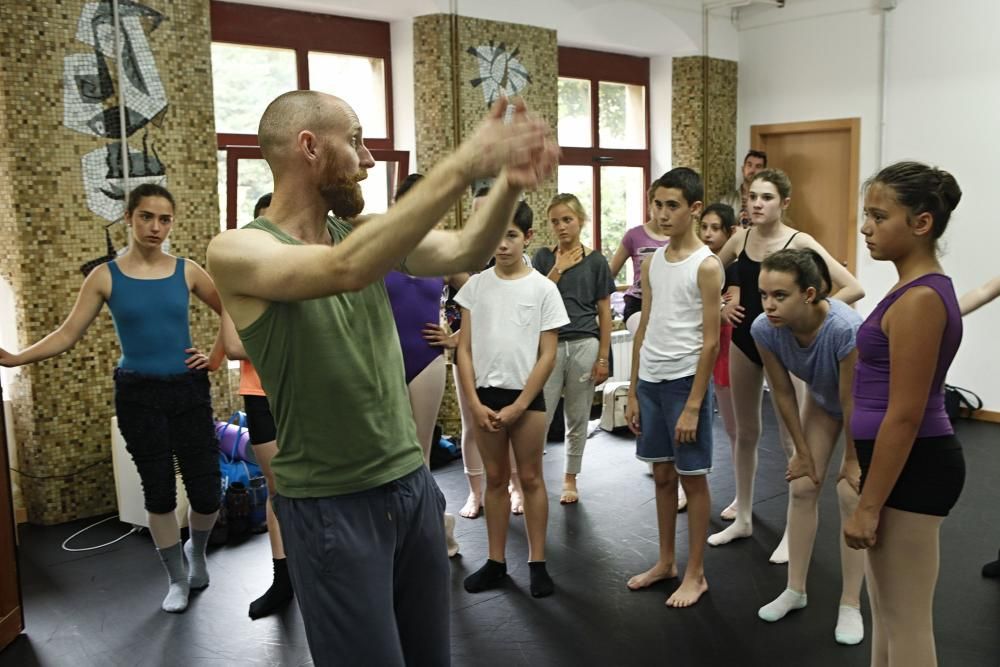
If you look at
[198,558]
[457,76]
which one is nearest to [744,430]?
[198,558]

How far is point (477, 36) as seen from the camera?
5.87 m

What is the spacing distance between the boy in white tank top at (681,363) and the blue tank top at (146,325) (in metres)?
1.80

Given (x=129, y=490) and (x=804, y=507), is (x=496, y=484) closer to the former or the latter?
(x=804, y=507)

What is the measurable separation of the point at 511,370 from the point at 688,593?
108cm

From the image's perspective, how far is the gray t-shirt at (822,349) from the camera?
2.89m

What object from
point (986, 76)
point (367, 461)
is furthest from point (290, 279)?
point (986, 76)

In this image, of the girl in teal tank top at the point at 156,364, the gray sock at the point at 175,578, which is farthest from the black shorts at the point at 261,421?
the gray sock at the point at 175,578

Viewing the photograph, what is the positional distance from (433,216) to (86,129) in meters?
3.60

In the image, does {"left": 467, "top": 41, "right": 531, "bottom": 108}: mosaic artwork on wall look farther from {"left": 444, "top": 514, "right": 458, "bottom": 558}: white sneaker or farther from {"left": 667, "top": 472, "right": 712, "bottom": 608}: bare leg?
{"left": 667, "top": 472, "right": 712, "bottom": 608}: bare leg

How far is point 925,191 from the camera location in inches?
78.7

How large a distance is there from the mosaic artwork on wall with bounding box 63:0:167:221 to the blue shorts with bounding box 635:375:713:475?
9.07 ft

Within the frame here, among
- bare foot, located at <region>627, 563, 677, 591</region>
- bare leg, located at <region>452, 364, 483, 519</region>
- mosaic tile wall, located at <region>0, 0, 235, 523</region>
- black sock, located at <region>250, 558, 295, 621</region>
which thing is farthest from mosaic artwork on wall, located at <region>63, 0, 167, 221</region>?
bare foot, located at <region>627, 563, 677, 591</region>

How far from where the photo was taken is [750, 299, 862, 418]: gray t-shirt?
2891 mm

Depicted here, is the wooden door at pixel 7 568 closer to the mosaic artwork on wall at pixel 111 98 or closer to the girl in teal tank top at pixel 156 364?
the girl in teal tank top at pixel 156 364
